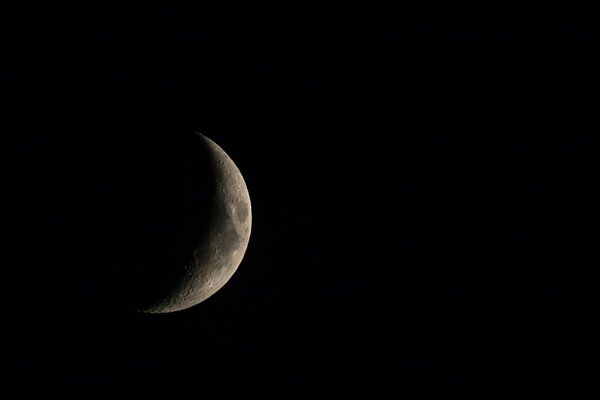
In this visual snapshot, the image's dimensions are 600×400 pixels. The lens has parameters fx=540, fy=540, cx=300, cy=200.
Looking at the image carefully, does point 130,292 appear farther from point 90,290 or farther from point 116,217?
point 116,217

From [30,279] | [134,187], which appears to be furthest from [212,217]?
[30,279]

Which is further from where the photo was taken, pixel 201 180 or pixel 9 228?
pixel 201 180

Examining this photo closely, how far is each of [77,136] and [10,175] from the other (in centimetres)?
62

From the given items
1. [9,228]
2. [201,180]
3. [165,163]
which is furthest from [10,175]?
[201,180]

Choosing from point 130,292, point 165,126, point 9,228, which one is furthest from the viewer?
point 165,126

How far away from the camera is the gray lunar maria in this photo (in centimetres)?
498

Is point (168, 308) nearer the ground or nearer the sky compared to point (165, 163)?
nearer the ground

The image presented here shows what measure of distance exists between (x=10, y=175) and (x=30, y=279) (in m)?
0.91

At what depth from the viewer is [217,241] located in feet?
16.7

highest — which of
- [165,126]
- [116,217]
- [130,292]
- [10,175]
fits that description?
[165,126]

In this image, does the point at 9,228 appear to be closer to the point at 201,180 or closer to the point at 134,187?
the point at 134,187

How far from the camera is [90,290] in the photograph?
15.5 feet

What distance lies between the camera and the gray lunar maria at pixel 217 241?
16.3 ft

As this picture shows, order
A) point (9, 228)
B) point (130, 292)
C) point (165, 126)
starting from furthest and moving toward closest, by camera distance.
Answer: point (165, 126), point (130, 292), point (9, 228)
